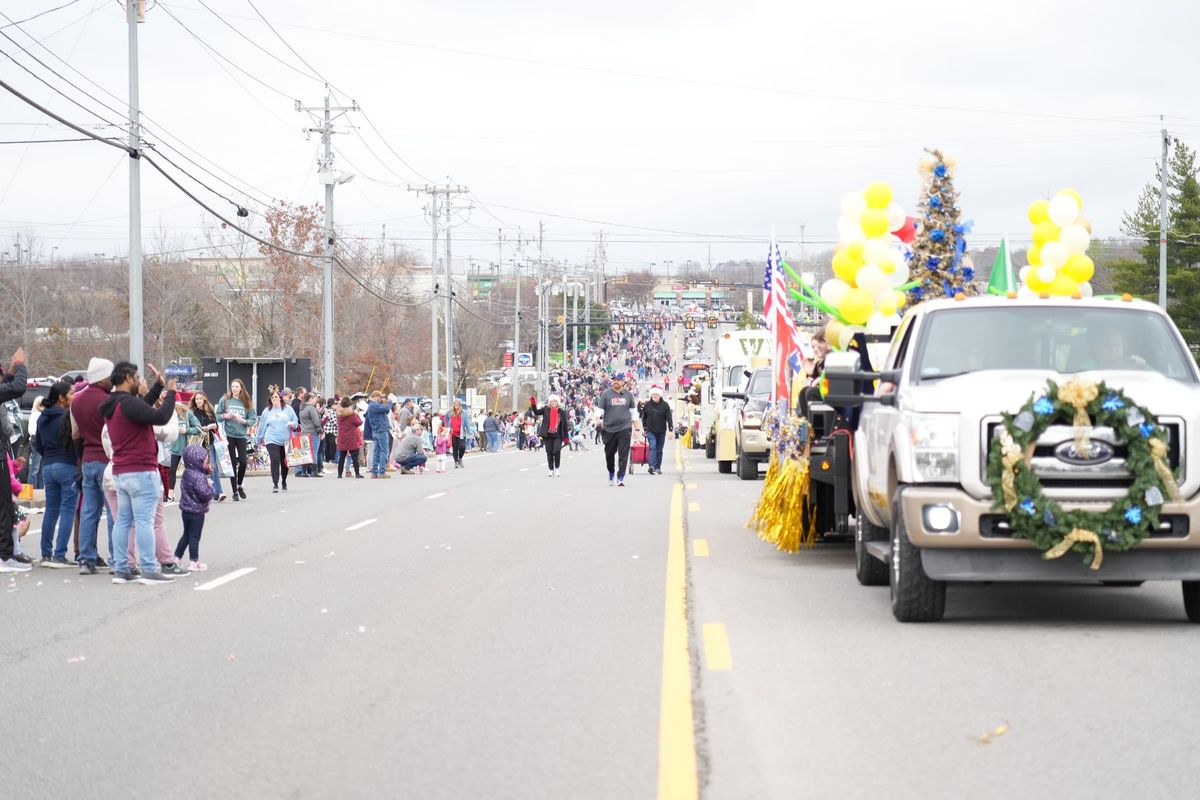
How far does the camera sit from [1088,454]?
8.88m

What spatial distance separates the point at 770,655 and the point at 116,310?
7920 cm

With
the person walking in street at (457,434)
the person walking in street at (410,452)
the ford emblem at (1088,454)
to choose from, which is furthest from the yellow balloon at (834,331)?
the person walking in street at (457,434)

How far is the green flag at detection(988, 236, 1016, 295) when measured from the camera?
1535cm

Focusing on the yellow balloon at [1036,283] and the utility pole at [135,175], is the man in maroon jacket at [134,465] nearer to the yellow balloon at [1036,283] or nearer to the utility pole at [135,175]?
the yellow balloon at [1036,283]

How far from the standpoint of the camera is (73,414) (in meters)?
13.1

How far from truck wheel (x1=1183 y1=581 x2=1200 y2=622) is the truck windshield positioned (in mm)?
1376

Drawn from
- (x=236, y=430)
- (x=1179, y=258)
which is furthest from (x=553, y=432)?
(x=1179, y=258)

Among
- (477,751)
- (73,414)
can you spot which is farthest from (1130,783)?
(73,414)

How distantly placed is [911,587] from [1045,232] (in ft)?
15.0

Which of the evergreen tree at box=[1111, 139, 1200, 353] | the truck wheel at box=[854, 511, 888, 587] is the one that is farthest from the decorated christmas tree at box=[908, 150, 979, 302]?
the evergreen tree at box=[1111, 139, 1200, 353]

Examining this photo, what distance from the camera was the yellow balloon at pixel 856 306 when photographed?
506 inches

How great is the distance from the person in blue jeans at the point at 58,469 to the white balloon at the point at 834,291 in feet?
22.5

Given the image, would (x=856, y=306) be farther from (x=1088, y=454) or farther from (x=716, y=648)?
(x=716, y=648)

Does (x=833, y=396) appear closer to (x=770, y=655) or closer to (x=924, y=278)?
(x=770, y=655)
